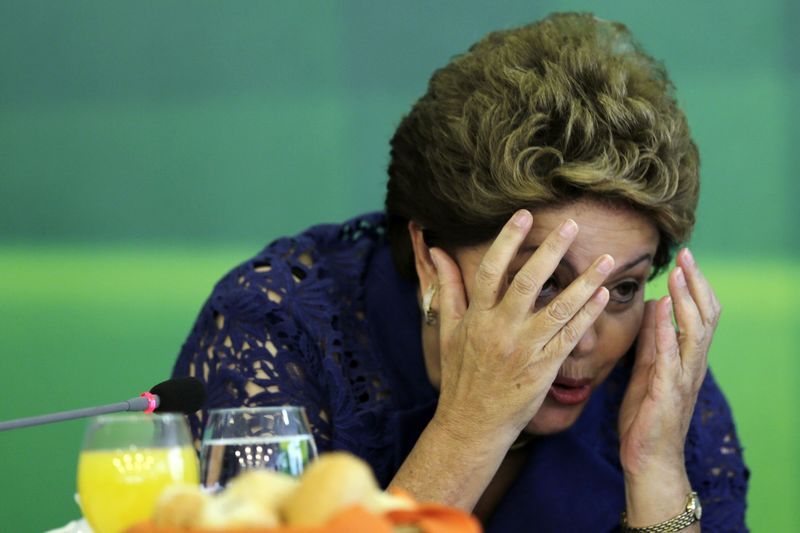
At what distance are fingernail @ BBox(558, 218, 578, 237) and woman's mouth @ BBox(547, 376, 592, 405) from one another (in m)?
0.26

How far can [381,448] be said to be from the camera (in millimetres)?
1706

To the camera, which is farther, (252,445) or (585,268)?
(585,268)

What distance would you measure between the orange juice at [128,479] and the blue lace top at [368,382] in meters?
0.80

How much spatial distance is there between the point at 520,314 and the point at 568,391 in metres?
0.22

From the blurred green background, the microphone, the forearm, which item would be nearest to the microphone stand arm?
the microphone

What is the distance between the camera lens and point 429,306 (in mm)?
1662

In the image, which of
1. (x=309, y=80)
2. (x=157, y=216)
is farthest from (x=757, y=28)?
(x=157, y=216)

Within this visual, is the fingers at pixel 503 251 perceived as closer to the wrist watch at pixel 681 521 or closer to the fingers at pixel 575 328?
the fingers at pixel 575 328

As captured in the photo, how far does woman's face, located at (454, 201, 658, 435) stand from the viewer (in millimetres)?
1522

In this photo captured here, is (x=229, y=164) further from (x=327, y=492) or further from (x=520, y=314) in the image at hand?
(x=327, y=492)

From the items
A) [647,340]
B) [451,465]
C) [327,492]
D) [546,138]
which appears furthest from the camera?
[647,340]

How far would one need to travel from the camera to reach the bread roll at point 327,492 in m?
0.56

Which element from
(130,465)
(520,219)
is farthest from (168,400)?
(520,219)

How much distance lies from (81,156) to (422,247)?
1.23 meters
